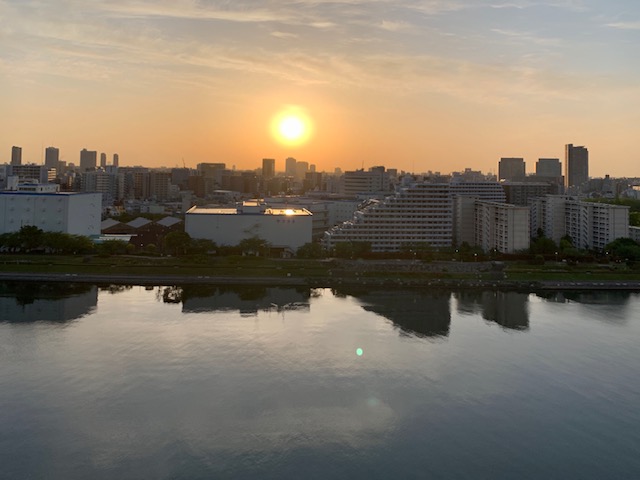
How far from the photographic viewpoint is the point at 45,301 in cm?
1068

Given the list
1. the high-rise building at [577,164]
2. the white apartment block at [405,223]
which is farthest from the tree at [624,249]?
the high-rise building at [577,164]

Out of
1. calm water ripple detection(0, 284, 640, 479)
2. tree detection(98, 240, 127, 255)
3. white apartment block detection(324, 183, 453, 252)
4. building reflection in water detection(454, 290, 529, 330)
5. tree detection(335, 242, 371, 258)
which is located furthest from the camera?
white apartment block detection(324, 183, 453, 252)

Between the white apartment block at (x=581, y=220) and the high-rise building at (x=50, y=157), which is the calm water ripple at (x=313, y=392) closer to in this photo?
the white apartment block at (x=581, y=220)

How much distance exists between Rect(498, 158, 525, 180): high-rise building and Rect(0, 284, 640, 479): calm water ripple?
3963 centimetres

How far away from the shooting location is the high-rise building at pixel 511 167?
4788 centimetres

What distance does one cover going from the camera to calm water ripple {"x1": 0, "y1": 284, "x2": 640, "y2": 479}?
4.78 metres

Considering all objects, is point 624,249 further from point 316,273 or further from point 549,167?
point 549,167

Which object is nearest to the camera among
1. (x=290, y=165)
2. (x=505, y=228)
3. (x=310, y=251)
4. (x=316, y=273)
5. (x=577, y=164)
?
(x=316, y=273)

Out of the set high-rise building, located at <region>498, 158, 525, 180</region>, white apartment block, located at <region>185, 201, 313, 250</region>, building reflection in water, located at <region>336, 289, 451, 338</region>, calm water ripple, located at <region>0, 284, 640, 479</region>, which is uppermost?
high-rise building, located at <region>498, 158, 525, 180</region>

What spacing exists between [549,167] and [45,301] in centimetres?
4602

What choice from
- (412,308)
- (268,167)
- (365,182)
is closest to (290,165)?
(268,167)

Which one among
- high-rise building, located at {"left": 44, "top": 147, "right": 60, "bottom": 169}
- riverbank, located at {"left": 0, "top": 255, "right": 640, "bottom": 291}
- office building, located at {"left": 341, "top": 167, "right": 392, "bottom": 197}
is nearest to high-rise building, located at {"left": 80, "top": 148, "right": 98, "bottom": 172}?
high-rise building, located at {"left": 44, "top": 147, "right": 60, "bottom": 169}

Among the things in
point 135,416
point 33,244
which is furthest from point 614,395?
point 33,244

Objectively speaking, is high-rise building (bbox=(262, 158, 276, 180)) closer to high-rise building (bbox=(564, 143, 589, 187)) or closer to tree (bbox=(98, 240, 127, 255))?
high-rise building (bbox=(564, 143, 589, 187))
